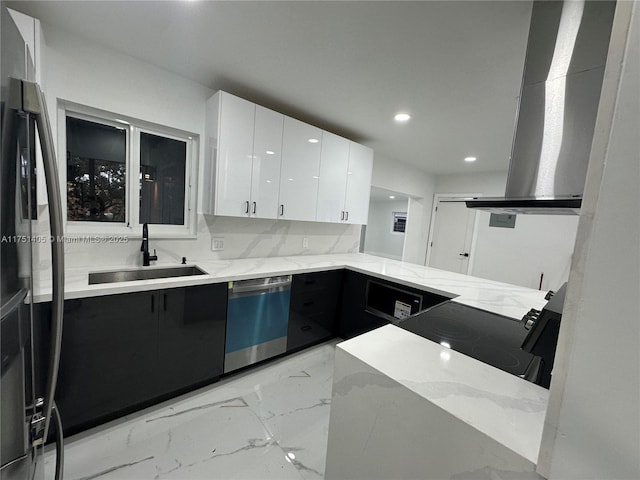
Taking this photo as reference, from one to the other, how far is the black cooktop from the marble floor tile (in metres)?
1.00

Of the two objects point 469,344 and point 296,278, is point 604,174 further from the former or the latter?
point 296,278

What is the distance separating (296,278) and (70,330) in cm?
147

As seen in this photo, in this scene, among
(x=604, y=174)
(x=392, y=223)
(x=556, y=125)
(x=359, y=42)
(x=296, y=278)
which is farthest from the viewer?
(x=392, y=223)

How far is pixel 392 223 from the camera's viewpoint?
846 centimetres

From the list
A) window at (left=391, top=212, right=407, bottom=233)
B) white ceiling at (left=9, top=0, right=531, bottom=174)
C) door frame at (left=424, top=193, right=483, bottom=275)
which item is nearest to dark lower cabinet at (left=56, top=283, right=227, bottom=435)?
white ceiling at (left=9, top=0, right=531, bottom=174)

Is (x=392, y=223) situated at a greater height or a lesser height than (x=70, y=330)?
greater

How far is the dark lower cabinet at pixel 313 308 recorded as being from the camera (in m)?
2.39

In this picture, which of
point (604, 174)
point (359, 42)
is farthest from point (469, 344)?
point (359, 42)

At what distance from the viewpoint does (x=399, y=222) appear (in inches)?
327

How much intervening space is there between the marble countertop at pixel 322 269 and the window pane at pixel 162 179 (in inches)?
17.1

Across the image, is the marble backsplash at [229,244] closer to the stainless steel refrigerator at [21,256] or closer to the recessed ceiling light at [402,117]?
the stainless steel refrigerator at [21,256]

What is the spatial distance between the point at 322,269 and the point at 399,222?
20.9ft

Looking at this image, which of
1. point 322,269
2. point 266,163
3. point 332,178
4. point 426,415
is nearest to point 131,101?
point 266,163

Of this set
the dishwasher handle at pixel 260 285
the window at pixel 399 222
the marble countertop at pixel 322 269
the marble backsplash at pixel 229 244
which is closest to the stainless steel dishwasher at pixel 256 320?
the dishwasher handle at pixel 260 285
